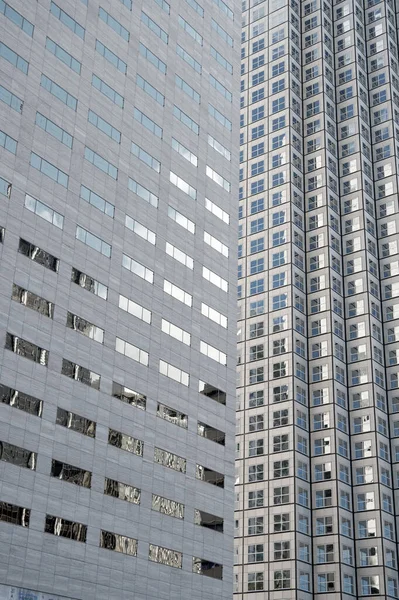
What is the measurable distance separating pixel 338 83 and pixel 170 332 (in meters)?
81.0

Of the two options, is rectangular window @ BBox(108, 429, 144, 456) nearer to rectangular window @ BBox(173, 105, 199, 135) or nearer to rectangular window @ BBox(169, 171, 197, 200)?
rectangular window @ BBox(169, 171, 197, 200)

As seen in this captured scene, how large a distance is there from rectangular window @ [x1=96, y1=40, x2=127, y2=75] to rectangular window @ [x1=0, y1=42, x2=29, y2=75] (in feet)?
33.1

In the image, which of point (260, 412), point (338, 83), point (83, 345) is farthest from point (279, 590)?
point (338, 83)

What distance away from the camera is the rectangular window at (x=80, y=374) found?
208ft

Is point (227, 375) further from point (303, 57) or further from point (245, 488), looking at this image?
point (303, 57)

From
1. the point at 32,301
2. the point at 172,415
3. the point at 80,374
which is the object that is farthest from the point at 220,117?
the point at 80,374

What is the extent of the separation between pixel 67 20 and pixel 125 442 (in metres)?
37.7

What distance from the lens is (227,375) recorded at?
79.8 m

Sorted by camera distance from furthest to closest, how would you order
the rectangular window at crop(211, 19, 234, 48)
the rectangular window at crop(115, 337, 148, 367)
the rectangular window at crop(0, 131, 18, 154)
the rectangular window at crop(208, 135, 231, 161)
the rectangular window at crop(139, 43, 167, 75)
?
1. the rectangular window at crop(211, 19, 234, 48)
2. the rectangular window at crop(208, 135, 231, 161)
3. the rectangular window at crop(139, 43, 167, 75)
4. the rectangular window at crop(115, 337, 148, 367)
5. the rectangular window at crop(0, 131, 18, 154)

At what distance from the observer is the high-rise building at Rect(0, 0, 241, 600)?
196 ft

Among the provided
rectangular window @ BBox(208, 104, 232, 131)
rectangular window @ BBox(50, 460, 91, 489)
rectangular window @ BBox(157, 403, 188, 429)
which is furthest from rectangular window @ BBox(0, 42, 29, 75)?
rectangular window @ BBox(50, 460, 91, 489)

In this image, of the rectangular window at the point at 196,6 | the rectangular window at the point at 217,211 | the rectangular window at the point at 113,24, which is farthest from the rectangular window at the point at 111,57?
the rectangular window at the point at 196,6

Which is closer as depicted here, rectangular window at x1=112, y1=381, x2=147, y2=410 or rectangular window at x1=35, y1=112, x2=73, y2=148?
rectangular window at x1=112, y1=381, x2=147, y2=410

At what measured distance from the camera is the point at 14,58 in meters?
66.7
